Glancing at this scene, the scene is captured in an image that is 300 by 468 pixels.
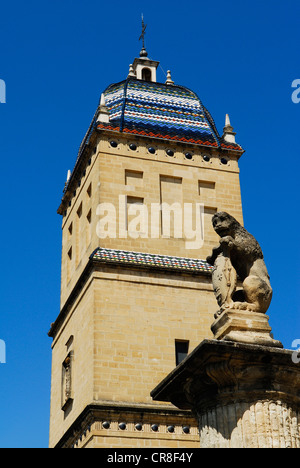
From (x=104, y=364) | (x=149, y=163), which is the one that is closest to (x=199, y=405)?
(x=104, y=364)

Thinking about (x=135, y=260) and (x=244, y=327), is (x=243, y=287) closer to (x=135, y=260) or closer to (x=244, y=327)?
(x=244, y=327)

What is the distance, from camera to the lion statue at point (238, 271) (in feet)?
41.8

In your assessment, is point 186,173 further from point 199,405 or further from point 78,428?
point 199,405

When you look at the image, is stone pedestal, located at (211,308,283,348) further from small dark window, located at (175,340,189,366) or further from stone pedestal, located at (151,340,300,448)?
small dark window, located at (175,340,189,366)

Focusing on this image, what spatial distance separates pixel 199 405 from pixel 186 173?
685 inches

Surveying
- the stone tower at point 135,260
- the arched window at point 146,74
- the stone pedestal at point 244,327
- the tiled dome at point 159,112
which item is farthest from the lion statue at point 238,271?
the arched window at point 146,74

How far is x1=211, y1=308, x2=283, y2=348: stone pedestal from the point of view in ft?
39.8

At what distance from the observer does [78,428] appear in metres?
24.2

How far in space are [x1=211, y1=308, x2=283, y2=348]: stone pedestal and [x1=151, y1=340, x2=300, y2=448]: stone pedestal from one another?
0.27 meters

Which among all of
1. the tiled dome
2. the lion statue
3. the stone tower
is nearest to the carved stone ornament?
the lion statue

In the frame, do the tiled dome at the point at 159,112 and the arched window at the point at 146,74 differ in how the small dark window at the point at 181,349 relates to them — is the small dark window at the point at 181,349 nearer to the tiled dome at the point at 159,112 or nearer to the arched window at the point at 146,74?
the tiled dome at the point at 159,112

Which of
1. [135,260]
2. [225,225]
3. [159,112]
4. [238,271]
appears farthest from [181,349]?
[225,225]
